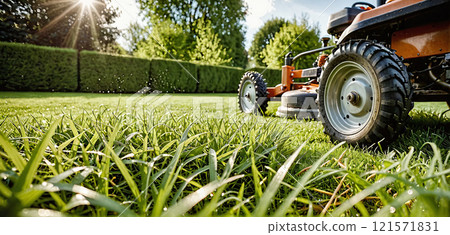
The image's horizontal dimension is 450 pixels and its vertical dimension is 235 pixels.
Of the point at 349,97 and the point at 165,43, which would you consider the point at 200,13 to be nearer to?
the point at 165,43

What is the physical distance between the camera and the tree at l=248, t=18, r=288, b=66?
104 ft

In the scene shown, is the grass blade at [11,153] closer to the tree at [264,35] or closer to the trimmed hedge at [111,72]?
the trimmed hedge at [111,72]

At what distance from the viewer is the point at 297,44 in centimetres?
1991

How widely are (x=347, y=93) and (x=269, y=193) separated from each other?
1.99 m

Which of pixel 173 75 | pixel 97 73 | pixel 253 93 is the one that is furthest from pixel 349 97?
pixel 173 75

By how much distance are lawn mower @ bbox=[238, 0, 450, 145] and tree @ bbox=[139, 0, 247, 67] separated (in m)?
23.0

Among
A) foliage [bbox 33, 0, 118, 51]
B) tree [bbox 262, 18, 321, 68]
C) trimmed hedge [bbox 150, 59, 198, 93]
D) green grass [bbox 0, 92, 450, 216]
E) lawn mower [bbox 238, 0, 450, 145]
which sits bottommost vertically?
green grass [bbox 0, 92, 450, 216]

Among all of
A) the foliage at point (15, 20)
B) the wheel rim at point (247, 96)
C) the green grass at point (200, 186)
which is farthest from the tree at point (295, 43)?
the foliage at point (15, 20)

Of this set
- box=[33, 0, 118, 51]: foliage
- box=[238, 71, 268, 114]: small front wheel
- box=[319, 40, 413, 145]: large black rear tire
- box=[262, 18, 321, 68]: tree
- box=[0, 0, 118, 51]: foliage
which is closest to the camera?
box=[319, 40, 413, 145]: large black rear tire

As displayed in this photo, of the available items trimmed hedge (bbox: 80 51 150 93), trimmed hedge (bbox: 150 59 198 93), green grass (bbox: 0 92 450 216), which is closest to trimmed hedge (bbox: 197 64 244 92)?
trimmed hedge (bbox: 150 59 198 93)

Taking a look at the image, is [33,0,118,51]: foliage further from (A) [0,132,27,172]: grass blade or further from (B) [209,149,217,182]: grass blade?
(B) [209,149,217,182]: grass blade

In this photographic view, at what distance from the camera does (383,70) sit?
5.87ft

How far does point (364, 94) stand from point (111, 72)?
514 inches
